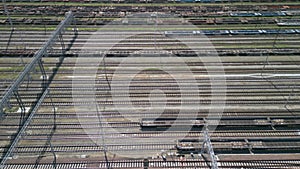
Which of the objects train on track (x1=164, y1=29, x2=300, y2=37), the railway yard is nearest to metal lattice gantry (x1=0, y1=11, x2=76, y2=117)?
the railway yard

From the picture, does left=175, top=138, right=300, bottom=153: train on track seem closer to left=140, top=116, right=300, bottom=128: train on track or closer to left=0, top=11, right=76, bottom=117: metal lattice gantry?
left=140, top=116, right=300, bottom=128: train on track

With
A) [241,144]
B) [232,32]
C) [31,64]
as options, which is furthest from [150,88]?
[232,32]

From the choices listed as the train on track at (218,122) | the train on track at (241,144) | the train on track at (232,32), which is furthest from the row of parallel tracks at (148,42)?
the train on track at (241,144)

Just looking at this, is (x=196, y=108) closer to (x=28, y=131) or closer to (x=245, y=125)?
(x=245, y=125)

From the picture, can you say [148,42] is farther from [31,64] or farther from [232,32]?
[31,64]

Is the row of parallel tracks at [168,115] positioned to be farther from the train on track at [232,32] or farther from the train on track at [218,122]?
the train on track at [232,32]

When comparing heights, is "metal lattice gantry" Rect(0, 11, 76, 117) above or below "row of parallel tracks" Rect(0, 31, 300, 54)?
above

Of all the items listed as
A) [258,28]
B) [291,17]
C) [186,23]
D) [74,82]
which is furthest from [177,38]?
[291,17]
